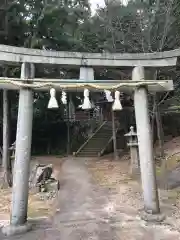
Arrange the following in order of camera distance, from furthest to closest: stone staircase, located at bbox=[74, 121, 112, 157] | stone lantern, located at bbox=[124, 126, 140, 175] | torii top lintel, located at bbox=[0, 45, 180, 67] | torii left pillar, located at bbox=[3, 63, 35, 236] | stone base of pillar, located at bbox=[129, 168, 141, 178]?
1. stone staircase, located at bbox=[74, 121, 112, 157]
2. stone lantern, located at bbox=[124, 126, 140, 175]
3. stone base of pillar, located at bbox=[129, 168, 141, 178]
4. torii top lintel, located at bbox=[0, 45, 180, 67]
5. torii left pillar, located at bbox=[3, 63, 35, 236]

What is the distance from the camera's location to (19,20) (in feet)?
41.4

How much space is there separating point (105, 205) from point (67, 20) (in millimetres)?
9590

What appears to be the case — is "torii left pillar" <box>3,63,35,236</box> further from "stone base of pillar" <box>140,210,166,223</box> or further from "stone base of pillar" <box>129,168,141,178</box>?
"stone base of pillar" <box>129,168,141,178</box>

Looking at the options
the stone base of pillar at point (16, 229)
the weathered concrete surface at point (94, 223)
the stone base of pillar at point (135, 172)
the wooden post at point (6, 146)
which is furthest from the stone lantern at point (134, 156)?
the stone base of pillar at point (16, 229)

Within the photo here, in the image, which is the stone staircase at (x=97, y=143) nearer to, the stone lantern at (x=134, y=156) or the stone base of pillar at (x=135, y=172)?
the stone lantern at (x=134, y=156)

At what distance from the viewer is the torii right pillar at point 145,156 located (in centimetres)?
649

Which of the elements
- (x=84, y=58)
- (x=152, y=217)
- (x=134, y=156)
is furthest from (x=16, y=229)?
(x=134, y=156)

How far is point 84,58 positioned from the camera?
6789 millimetres

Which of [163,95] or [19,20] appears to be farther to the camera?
[163,95]

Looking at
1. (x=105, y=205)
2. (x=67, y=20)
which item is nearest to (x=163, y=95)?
(x=67, y=20)

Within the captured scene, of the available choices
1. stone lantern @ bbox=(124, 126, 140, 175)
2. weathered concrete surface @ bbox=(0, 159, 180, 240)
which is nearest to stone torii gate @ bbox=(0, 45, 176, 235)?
weathered concrete surface @ bbox=(0, 159, 180, 240)

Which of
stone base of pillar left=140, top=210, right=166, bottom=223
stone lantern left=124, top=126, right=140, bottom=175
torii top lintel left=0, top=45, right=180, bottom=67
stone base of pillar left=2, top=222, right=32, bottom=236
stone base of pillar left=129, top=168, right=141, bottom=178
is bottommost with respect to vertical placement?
stone base of pillar left=2, top=222, right=32, bottom=236

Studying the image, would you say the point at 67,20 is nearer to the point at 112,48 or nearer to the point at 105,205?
the point at 112,48

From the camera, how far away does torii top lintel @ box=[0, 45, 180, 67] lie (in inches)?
254
